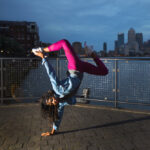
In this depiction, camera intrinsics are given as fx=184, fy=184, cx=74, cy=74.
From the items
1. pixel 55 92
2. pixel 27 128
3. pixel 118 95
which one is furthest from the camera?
pixel 118 95

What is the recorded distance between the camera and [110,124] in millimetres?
4777

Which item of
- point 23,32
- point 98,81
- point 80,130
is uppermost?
point 23,32

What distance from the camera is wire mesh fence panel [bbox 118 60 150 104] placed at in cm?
602

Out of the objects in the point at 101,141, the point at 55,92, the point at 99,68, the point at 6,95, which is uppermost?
the point at 99,68

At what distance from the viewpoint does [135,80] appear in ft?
20.3

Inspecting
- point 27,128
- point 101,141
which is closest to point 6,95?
point 27,128

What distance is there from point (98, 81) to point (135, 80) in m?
1.26

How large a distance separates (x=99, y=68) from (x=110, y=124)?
6.78 feet

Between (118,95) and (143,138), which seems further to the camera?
(118,95)

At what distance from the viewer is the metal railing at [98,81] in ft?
20.0

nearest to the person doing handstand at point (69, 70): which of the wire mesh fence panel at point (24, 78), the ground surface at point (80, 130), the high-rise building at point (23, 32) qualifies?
the ground surface at point (80, 130)

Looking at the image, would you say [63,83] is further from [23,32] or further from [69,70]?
[23,32]

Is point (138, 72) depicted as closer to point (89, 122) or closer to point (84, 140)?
point (89, 122)

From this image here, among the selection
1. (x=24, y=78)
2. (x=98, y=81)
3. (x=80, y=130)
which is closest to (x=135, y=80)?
(x=98, y=81)
